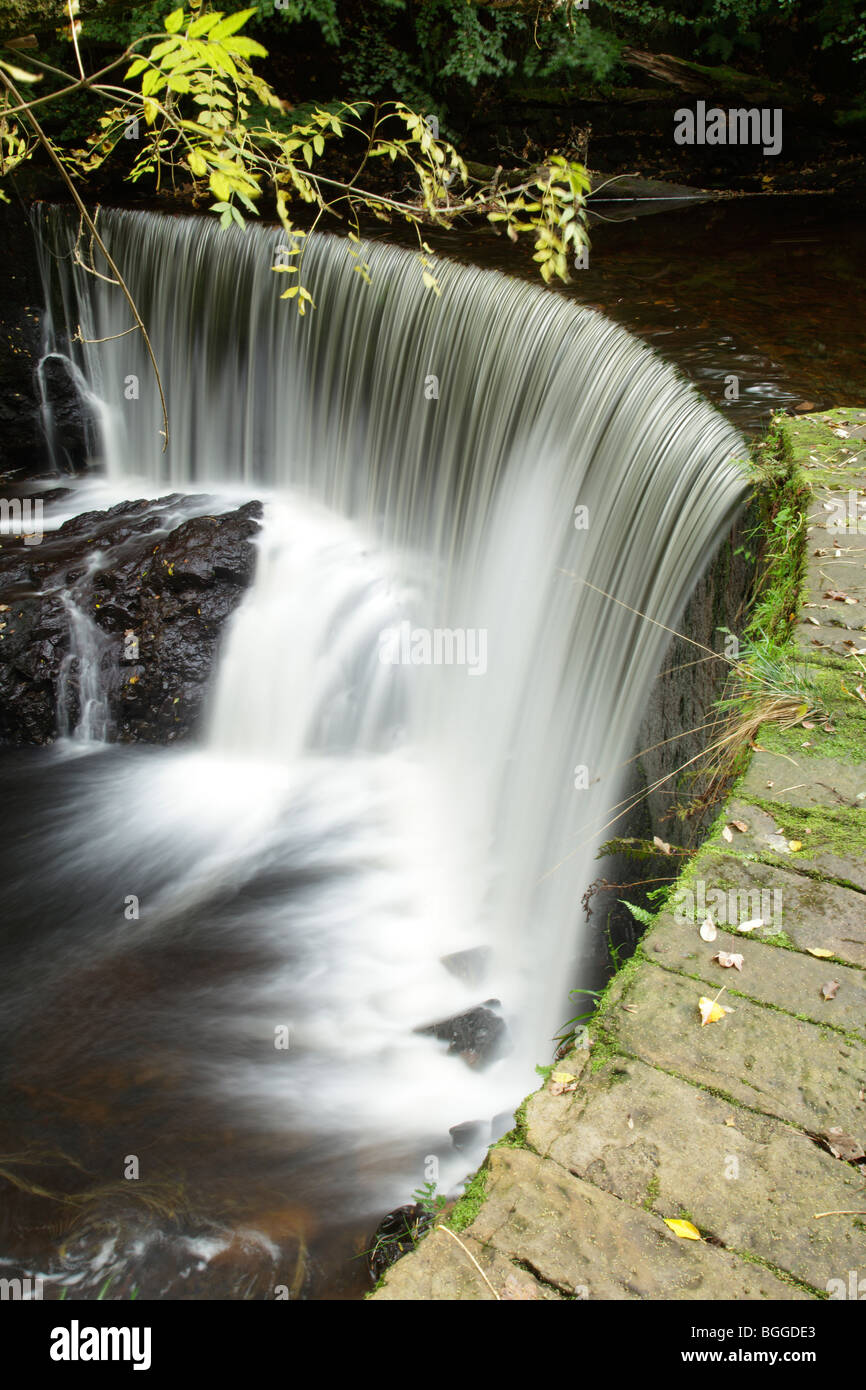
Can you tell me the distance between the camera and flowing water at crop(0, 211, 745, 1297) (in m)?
4.28

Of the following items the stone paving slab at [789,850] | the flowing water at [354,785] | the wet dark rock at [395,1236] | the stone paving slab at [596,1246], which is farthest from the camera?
the flowing water at [354,785]

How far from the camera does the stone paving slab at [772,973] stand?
2219 mm

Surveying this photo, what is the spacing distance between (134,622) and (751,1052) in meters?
6.22

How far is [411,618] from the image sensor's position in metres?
7.44

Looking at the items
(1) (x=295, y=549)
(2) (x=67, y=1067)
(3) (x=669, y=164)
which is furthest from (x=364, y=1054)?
(3) (x=669, y=164)

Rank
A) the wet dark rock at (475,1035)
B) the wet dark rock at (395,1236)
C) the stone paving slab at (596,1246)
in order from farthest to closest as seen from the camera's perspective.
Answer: the wet dark rock at (475,1035) → the wet dark rock at (395,1236) → the stone paving slab at (596,1246)

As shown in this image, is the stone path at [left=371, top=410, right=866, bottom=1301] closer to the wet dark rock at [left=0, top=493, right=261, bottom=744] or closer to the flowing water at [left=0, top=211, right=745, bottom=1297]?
the flowing water at [left=0, top=211, right=745, bottom=1297]

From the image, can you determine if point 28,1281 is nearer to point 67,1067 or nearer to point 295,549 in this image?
point 67,1067

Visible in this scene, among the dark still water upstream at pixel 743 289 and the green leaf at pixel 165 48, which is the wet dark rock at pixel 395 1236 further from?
the dark still water upstream at pixel 743 289

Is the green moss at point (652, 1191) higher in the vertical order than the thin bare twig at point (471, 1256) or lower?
higher

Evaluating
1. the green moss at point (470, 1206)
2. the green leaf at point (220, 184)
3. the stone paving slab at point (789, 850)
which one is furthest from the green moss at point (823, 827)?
the green leaf at point (220, 184)

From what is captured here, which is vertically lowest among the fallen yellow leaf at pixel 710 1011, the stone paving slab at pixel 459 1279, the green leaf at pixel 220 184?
the stone paving slab at pixel 459 1279

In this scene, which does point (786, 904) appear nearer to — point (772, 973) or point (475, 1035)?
point (772, 973)

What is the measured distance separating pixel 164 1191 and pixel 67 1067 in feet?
3.02
